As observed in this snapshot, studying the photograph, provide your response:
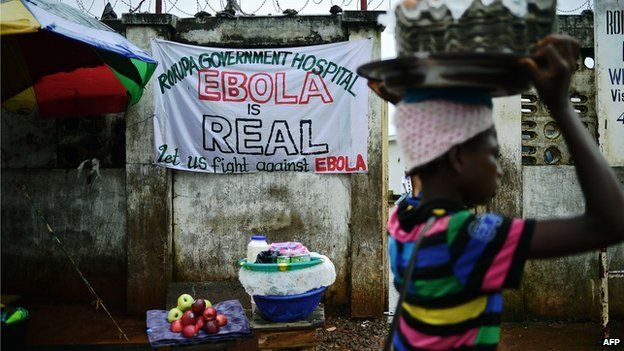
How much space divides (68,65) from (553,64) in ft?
16.4

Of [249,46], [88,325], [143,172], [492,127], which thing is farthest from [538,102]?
[88,325]

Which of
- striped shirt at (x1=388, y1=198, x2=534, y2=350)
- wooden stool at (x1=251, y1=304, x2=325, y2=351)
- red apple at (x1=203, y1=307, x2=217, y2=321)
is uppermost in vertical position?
striped shirt at (x1=388, y1=198, x2=534, y2=350)

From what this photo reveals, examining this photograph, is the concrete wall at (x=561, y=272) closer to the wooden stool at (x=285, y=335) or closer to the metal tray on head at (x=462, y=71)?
the wooden stool at (x=285, y=335)

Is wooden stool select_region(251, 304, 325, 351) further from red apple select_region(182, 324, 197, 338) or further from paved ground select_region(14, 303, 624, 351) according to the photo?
paved ground select_region(14, 303, 624, 351)

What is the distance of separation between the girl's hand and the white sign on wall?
4.51 metres

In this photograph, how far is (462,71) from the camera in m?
1.30

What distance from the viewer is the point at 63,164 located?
21.1 feet

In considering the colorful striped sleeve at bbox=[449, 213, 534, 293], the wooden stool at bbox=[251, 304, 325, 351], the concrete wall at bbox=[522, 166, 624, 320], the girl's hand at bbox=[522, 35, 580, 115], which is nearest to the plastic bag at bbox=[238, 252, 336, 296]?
the wooden stool at bbox=[251, 304, 325, 351]

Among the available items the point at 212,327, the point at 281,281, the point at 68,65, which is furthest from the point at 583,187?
the point at 68,65

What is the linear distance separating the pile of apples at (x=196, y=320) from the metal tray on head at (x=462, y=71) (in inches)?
118

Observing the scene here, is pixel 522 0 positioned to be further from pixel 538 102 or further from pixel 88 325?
pixel 88 325

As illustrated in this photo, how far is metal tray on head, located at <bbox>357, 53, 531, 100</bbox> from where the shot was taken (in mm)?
1271

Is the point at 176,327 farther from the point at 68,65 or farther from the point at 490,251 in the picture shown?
the point at 490,251

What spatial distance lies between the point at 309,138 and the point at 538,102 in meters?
2.80
